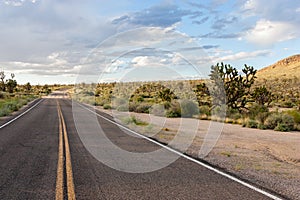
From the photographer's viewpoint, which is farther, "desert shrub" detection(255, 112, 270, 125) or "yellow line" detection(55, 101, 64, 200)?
"desert shrub" detection(255, 112, 270, 125)

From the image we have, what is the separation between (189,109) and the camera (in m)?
28.7

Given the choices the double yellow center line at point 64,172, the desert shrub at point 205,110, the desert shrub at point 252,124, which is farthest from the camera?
the desert shrub at point 205,110

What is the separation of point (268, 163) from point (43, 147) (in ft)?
24.0

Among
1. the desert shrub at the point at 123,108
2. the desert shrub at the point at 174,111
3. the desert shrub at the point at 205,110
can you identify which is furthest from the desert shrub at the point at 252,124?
the desert shrub at the point at 123,108

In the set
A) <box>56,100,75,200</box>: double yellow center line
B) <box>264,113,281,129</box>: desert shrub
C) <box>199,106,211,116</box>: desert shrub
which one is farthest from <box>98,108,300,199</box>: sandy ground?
<box>199,106,211,116</box>: desert shrub

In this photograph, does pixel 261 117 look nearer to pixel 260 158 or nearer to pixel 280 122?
pixel 280 122

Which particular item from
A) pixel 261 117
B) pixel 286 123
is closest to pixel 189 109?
pixel 261 117

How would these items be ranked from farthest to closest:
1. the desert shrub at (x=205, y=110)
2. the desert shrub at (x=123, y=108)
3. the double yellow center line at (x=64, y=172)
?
the desert shrub at (x=123, y=108)
the desert shrub at (x=205, y=110)
the double yellow center line at (x=64, y=172)

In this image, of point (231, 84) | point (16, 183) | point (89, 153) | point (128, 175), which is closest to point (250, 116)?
point (231, 84)

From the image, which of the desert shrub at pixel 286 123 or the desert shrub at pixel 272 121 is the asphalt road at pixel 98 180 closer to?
the desert shrub at pixel 286 123

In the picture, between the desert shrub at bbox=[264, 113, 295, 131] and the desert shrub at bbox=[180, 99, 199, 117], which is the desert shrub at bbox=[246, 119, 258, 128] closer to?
the desert shrub at bbox=[264, 113, 295, 131]

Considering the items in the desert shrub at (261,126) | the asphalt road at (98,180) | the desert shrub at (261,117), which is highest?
the desert shrub at (261,117)

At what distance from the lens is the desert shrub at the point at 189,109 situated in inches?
1119

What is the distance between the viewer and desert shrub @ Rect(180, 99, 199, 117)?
2842 cm
